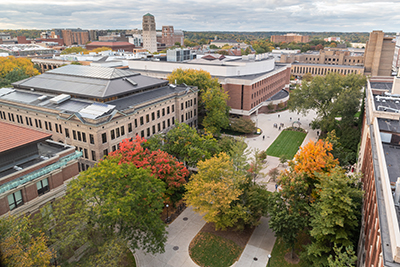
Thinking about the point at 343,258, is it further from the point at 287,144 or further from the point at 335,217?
the point at 287,144

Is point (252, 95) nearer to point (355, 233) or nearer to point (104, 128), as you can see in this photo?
point (104, 128)

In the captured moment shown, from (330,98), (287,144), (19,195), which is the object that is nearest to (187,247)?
(19,195)

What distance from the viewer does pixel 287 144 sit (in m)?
64.4

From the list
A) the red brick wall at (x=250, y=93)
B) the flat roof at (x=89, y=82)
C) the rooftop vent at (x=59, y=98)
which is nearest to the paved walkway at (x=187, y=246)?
the flat roof at (x=89, y=82)

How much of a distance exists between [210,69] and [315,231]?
64501 mm

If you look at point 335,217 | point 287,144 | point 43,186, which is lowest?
point 287,144

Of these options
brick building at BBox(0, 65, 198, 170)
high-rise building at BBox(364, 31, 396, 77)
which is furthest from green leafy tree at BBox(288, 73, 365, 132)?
high-rise building at BBox(364, 31, 396, 77)

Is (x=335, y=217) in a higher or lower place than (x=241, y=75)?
lower

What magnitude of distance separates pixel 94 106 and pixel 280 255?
116 feet

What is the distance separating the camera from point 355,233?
2717cm

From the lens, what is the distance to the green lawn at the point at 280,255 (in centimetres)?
2985

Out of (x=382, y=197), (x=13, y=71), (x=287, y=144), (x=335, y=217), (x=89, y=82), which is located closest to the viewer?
(x=382, y=197)

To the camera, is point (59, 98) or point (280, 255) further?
point (59, 98)

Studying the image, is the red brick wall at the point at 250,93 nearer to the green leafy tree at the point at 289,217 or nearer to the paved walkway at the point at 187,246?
the paved walkway at the point at 187,246
